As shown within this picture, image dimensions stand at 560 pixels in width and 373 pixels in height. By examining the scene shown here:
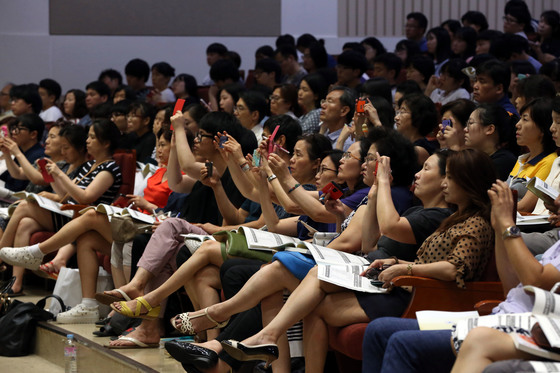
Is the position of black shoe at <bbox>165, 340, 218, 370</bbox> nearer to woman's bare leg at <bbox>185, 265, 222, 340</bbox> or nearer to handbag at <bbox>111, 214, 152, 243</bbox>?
woman's bare leg at <bbox>185, 265, 222, 340</bbox>

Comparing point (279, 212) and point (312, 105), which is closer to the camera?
point (279, 212)

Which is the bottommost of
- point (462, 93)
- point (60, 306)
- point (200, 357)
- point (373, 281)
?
point (60, 306)

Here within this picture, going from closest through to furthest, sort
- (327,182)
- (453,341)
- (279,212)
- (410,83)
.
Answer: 1. (453,341)
2. (327,182)
3. (279,212)
4. (410,83)

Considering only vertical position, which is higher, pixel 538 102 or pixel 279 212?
pixel 538 102

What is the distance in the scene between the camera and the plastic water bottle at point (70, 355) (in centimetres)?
423

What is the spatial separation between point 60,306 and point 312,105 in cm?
211

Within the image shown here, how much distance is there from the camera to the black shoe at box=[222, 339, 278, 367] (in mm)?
3037

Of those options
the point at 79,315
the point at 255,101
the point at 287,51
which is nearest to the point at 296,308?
the point at 79,315

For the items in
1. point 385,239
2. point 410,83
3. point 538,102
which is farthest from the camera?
point 410,83

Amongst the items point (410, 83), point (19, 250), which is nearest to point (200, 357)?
point (19, 250)

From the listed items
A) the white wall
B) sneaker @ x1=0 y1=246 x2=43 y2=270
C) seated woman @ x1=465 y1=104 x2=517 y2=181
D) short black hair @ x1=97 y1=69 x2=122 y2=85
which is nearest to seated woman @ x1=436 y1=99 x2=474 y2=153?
seated woman @ x1=465 y1=104 x2=517 y2=181

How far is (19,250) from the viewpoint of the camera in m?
4.96

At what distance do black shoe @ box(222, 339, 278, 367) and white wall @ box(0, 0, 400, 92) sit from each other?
719cm

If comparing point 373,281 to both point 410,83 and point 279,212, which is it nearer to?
point 279,212
